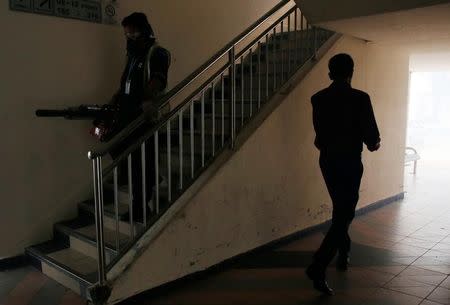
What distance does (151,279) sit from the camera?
2.55 m

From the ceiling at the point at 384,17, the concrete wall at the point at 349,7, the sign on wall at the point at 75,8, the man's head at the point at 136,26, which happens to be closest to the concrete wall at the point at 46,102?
the sign on wall at the point at 75,8

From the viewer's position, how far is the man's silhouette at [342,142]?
255 centimetres

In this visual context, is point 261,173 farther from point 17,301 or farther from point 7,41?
point 7,41

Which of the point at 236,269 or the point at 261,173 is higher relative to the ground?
the point at 261,173

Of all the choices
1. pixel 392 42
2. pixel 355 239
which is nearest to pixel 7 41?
pixel 355 239

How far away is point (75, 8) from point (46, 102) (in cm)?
85

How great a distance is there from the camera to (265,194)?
335 cm

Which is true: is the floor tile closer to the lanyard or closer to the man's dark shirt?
the man's dark shirt

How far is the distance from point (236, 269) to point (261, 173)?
0.81 meters

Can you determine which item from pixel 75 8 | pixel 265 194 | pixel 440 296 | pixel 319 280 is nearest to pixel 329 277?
pixel 319 280

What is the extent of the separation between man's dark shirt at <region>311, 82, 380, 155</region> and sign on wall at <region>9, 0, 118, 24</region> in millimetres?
2170

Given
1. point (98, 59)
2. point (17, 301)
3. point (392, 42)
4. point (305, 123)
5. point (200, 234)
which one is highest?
point (392, 42)

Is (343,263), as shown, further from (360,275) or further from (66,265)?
(66,265)

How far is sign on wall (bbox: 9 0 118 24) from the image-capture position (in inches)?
121
